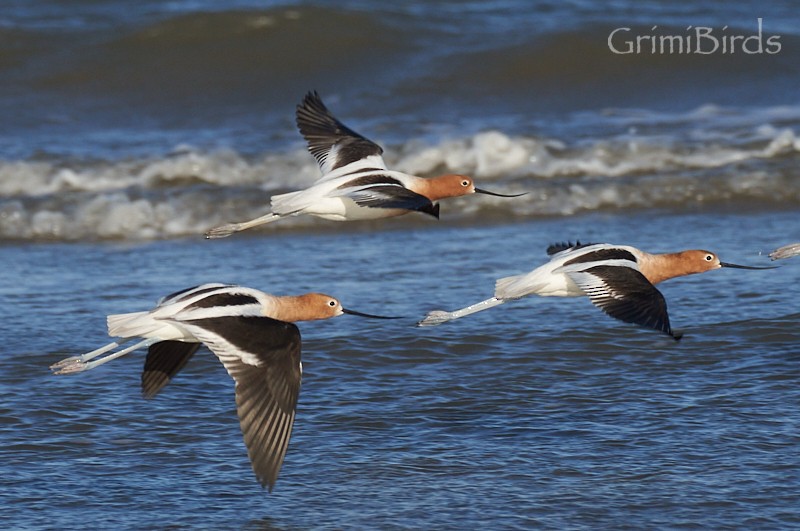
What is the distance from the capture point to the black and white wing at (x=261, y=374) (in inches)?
195

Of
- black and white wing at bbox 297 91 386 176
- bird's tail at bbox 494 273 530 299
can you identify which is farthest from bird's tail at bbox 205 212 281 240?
bird's tail at bbox 494 273 530 299

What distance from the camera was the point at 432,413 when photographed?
20.0ft

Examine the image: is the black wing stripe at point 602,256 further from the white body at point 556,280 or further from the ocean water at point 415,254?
the ocean water at point 415,254

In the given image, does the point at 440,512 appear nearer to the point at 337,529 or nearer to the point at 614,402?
the point at 337,529

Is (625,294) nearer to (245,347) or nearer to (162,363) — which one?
(245,347)

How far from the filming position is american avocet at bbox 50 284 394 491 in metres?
5.01

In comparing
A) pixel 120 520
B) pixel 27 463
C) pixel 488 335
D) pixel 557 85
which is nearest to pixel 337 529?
pixel 120 520

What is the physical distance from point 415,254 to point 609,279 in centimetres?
308

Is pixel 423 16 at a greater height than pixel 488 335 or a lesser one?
greater

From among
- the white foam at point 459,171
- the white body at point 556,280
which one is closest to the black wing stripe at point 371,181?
the white body at point 556,280

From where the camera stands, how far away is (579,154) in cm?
1173

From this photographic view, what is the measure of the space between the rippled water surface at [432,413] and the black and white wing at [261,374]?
0.30 m

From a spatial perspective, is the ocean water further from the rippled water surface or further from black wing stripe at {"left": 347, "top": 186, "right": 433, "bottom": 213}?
black wing stripe at {"left": 347, "top": 186, "right": 433, "bottom": 213}

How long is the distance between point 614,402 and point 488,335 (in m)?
1.13
